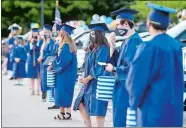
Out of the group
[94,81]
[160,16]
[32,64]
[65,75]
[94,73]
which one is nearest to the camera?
[160,16]

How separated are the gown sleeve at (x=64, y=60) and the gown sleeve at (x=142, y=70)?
18.2 feet

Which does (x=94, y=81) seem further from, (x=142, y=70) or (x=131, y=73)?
(x=142, y=70)

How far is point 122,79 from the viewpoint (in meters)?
7.96

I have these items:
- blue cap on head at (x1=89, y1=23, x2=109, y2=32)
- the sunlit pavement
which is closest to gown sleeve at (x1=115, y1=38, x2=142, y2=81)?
blue cap on head at (x1=89, y1=23, x2=109, y2=32)

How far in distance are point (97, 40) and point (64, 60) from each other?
2026mm

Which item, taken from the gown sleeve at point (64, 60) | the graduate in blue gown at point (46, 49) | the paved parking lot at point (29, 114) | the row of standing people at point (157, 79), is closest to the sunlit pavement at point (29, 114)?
the paved parking lot at point (29, 114)

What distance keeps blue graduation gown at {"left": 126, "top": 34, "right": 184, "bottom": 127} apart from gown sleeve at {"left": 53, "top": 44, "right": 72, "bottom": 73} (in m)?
5.45

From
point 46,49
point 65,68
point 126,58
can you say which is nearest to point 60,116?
point 65,68

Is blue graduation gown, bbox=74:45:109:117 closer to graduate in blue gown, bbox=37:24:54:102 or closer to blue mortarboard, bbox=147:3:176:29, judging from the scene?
blue mortarboard, bbox=147:3:176:29

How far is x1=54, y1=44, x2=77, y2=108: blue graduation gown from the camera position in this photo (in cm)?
1189

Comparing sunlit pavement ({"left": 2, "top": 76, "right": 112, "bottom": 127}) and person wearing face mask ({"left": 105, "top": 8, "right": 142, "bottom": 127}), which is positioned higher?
person wearing face mask ({"left": 105, "top": 8, "right": 142, "bottom": 127})

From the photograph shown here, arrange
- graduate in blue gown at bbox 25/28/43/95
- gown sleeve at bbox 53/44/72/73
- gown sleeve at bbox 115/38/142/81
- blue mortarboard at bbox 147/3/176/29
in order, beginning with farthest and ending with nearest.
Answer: graduate in blue gown at bbox 25/28/43/95
gown sleeve at bbox 53/44/72/73
gown sleeve at bbox 115/38/142/81
blue mortarboard at bbox 147/3/176/29

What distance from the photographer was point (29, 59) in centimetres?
1828

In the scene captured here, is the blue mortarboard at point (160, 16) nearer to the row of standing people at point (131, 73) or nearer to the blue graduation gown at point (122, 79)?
the row of standing people at point (131, 73)
